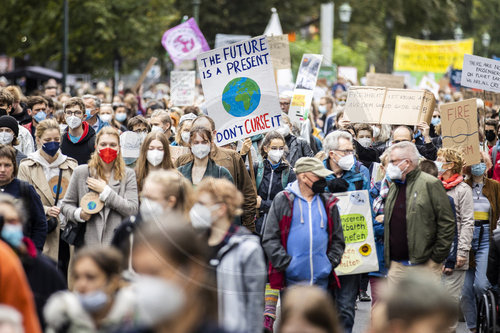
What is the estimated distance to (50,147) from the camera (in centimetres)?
818

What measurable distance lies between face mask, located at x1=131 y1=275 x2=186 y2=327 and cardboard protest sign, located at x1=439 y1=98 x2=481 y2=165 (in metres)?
7.16

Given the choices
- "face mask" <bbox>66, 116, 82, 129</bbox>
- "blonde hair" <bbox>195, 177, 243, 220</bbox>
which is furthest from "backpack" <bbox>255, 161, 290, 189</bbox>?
"blonde hair" <bbox>195, 177, 243, 220</bbox>

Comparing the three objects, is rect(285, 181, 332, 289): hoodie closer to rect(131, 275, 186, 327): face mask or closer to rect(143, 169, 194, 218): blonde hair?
rect(143, 169, 194, 218): blonde hair

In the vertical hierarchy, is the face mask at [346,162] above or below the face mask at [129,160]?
above

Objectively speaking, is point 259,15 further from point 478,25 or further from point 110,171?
point 110,171

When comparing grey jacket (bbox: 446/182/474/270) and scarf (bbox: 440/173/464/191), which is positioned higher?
scarf (bbox: 440/173/464/191)

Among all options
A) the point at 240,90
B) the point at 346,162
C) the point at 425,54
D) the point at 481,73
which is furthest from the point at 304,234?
the point at 425,54

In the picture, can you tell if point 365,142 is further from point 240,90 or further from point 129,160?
point 129,160

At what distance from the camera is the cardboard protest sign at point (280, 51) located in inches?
635

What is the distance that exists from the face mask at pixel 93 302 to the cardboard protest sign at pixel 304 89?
9.33 m

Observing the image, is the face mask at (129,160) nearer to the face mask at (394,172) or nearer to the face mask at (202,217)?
the face mask at (394,172)

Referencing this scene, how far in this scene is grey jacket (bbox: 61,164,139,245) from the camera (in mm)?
7348

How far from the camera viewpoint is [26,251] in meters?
5.27

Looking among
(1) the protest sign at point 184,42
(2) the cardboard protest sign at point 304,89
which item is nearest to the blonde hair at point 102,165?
(2) the cardboard protest sign at point 304,89
